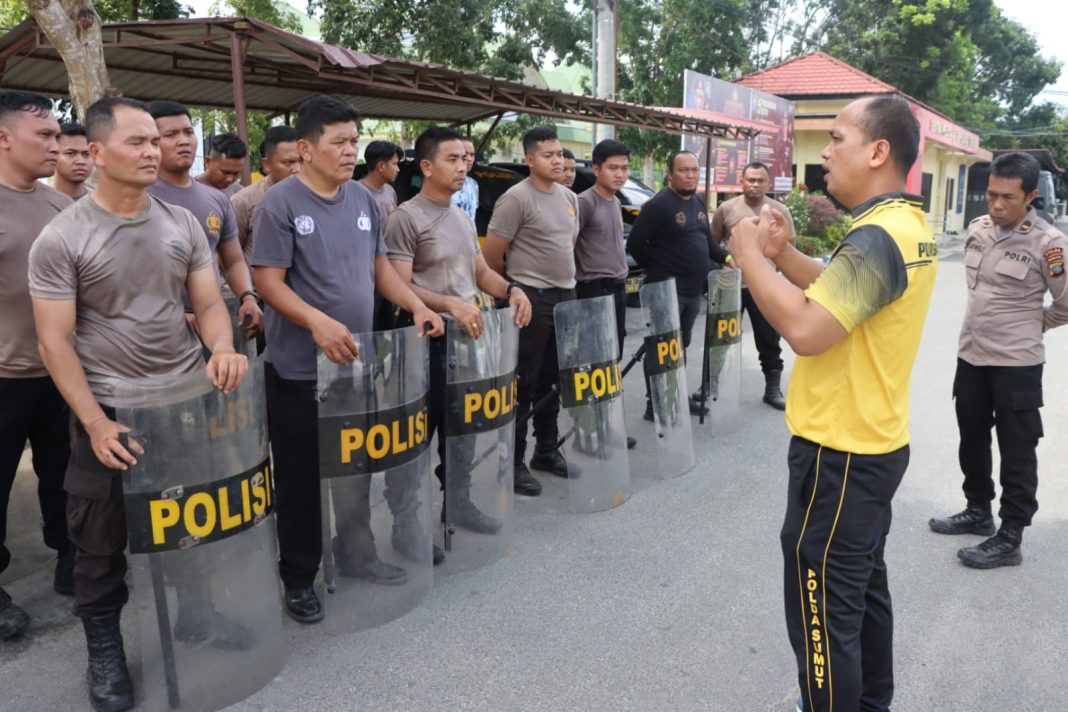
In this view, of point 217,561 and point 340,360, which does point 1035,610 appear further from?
point 217,561

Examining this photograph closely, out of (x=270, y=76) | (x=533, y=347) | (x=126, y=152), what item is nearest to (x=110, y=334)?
(x=126, y=152)

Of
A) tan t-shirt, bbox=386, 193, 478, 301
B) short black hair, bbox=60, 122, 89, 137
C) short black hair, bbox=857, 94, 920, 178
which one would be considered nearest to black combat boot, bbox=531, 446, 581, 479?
tan t-shirt, bbox=386, 193, 478, 301

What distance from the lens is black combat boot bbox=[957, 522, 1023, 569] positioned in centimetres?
361

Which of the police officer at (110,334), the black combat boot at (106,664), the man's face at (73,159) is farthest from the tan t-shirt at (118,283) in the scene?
the man's face at (73,159)

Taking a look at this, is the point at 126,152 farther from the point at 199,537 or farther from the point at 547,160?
Result: the point at 547,160

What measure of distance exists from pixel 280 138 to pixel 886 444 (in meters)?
4.23

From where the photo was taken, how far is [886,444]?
6.86 ft

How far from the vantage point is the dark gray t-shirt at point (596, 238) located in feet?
16.8

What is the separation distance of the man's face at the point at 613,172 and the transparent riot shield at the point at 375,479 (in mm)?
2381

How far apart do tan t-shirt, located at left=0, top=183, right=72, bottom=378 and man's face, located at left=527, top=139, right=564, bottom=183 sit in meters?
2.41

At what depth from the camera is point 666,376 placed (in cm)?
461

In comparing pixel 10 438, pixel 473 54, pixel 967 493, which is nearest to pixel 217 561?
pixel 10 438

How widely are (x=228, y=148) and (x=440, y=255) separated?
2.27 m

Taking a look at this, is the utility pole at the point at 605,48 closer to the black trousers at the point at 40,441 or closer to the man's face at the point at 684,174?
the man's face at the point at 684,174
